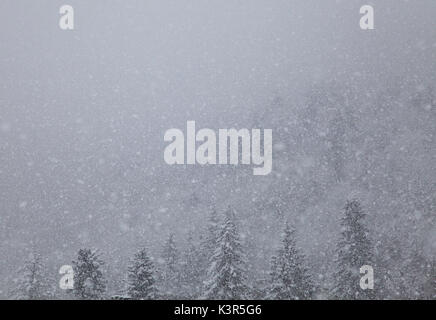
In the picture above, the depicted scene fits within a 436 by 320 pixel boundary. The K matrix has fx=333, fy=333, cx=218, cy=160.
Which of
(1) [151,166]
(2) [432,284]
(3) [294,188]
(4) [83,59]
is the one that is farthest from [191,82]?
(2) [432,284]

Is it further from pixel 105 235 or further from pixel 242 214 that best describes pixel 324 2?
pixel 105 235

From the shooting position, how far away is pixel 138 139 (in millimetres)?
43719

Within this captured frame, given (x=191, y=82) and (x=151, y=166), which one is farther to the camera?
(x=191, y=82)

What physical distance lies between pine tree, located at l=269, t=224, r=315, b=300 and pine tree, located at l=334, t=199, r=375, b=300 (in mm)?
2606

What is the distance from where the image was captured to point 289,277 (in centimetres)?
1828

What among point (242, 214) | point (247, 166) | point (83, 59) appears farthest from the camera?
point (83, 59)

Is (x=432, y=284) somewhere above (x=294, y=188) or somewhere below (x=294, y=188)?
below

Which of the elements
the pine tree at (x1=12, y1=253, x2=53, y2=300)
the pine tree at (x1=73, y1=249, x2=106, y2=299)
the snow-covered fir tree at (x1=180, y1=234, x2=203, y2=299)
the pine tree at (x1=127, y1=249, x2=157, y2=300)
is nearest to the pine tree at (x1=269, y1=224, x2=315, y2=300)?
the pine tree at (x1=127, y1=249, x2=157, y2=300)

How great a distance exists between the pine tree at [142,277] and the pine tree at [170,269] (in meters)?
6.42

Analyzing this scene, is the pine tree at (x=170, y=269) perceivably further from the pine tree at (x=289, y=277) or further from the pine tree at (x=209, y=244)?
the pine tree at (x=289, y=277)

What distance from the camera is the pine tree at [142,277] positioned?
17062 mm

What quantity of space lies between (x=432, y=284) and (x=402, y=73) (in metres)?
29.0

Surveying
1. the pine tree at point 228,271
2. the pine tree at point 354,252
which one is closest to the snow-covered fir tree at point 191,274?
the pine tree at point 228,271
